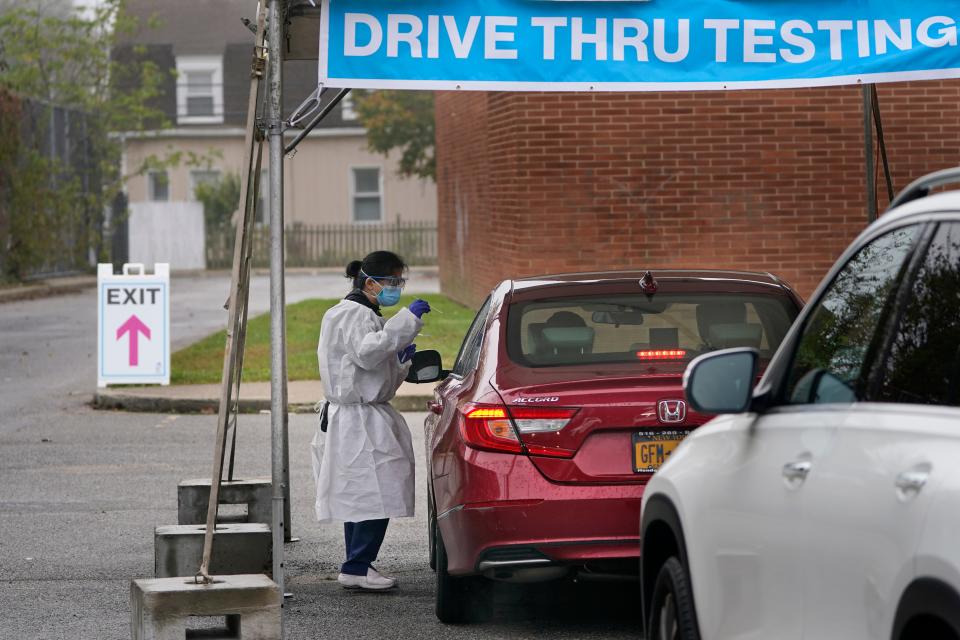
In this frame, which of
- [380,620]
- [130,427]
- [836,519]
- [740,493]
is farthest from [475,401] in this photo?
[130,427]

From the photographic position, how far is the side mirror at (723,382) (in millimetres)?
4035

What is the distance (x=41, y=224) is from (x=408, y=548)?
95.5ft

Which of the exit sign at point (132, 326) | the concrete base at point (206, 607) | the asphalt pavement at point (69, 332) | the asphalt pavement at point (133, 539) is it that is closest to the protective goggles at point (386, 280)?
the asphalt pavement at point (133, 539)

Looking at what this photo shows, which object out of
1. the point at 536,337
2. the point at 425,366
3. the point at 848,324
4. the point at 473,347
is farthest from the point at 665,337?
the point at 848,324

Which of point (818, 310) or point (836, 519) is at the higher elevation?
point (818, 310)

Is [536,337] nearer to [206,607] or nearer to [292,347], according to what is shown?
[206,607]

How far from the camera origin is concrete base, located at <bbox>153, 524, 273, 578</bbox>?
7.21 meters

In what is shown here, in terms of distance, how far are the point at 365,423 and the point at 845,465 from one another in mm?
4592

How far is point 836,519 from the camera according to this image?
346 centimetres

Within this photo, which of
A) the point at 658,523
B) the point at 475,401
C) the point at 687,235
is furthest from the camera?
the point at 687,235

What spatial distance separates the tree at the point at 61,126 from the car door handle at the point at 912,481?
1333 inches

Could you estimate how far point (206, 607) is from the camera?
6055 millimetres

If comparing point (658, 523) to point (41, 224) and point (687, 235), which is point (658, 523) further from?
point (41, 224)

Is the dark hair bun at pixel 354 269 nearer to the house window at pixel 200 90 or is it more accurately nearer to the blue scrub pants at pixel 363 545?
the blue scrub pants at pixel 363 545
